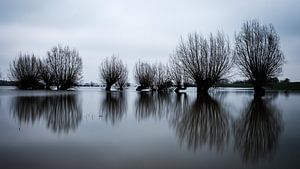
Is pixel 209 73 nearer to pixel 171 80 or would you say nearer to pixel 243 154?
pixel 171 80

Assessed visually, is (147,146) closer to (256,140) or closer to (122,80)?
(256,140)

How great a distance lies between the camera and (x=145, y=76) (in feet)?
168

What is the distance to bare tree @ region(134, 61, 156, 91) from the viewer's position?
1996 inches

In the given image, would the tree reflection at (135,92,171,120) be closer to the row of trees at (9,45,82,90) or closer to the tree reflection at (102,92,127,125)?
the tree reflection at (102,92,127,125)

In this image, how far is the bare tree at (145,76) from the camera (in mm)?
50688

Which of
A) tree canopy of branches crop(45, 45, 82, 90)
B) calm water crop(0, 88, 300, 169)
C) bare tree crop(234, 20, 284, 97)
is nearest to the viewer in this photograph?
calm water crop(0, 88, 300, 169)

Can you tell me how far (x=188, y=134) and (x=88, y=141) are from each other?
103 inches

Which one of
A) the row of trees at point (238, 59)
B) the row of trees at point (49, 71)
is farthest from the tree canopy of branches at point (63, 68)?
the row of trees at point (238, 59)

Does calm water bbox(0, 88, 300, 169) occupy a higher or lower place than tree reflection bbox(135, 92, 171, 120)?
lower

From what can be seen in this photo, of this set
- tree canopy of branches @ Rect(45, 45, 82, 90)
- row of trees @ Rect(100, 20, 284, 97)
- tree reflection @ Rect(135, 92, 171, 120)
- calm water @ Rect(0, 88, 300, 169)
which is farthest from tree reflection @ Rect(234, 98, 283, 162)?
tree canopy of branches @ Rect(45, 45, 82, 90)

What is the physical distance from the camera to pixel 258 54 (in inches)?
1142

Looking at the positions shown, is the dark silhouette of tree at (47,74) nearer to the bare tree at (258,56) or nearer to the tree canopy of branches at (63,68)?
the tree canopy of branches at (63,68)

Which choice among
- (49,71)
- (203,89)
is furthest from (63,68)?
(203,89)

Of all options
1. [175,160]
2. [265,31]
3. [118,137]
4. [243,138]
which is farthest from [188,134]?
[265,31]
